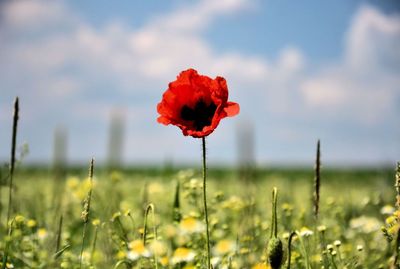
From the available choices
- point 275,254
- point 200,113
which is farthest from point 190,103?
point 275,254

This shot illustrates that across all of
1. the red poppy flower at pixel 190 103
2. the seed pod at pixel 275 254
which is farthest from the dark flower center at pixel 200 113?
the seed pod at pixel 275 254

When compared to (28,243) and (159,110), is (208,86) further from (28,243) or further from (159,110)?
(28,243)

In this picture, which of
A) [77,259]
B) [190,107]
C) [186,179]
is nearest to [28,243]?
[77,259]

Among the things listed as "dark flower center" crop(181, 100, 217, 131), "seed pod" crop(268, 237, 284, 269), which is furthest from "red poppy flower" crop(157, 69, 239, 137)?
"seed pod" crop(268, 237, 284, 269)

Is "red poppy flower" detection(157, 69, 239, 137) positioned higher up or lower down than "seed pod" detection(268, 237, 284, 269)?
higher up

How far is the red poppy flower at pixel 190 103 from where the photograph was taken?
7.53 feet

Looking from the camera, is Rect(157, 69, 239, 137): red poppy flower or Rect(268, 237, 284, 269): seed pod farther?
Rect(157, 69, 239, 137): red poppy flower

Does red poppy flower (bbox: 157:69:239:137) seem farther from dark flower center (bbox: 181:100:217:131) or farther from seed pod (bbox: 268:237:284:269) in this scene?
seed pod (bbox: 268:237:284:269)

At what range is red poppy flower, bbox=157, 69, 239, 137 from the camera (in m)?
2.29

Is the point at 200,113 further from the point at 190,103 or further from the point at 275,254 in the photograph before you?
the point at 275,254

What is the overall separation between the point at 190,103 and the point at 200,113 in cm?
6

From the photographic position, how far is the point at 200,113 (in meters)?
2.34

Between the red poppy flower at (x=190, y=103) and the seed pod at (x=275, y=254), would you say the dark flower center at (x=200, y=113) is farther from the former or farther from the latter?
the seed pod at (x=275, y=254)

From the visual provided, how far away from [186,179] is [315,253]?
1090 mm
